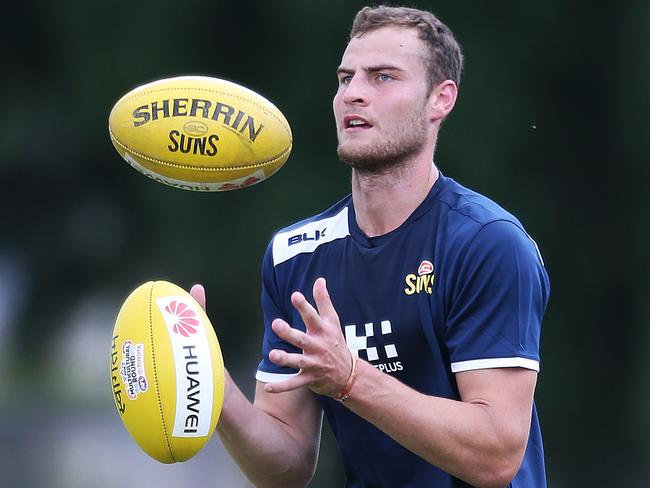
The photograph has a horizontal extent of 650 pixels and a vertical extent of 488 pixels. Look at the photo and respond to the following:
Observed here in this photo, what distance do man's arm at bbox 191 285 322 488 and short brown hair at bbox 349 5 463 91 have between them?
114 cm

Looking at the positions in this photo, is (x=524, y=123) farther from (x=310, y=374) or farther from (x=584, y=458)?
(x=310, y=374)

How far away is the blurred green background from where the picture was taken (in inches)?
241

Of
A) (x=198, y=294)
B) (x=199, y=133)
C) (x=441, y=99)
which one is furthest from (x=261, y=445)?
(x=441, y=99)

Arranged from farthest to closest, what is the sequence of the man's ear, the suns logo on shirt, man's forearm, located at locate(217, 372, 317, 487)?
the man's ear, man's forearm, located at locate(217, 372, 317, 487), the suns logo on shirt

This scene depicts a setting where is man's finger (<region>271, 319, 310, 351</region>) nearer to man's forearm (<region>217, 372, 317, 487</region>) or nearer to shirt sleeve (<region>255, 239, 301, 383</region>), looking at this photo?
man's forearm (<region>217, 372, 317, 487</region>)

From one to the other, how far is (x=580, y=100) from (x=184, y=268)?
234 cm

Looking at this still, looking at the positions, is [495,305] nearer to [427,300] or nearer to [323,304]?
[427,300]

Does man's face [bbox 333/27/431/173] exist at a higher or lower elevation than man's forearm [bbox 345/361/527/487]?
higher

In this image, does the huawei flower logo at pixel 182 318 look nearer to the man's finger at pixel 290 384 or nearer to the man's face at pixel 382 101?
the man's finger at pixel 290 384

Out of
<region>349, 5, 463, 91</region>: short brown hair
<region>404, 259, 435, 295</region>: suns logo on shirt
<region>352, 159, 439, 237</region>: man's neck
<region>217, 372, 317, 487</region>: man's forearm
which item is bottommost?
<region>217, 372, 317, 487</region>: man's forearm

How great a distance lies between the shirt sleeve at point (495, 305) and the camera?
129 inches

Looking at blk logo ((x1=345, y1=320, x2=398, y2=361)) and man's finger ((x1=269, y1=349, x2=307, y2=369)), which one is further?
blk logo ((x1=345, y1=320, x2=398, y2=361))

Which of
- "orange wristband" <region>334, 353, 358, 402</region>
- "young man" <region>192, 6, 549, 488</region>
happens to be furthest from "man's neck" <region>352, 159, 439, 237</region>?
"orange wristband" <region>334, 353, 358, 402</region>

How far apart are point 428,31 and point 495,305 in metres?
0.96
